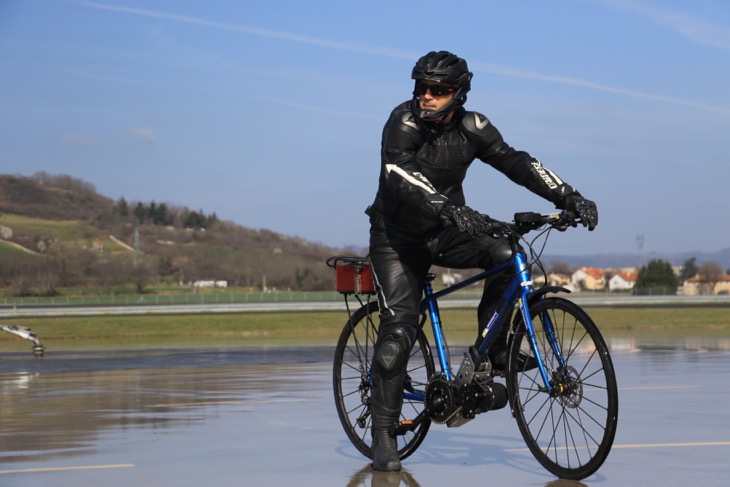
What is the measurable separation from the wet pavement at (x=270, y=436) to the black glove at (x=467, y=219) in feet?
4.39

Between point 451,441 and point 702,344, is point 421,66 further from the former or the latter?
point 702,344

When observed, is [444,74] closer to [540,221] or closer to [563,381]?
[540,221]

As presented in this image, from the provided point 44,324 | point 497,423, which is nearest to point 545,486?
point 497,423

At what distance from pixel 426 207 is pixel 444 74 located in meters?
0.76

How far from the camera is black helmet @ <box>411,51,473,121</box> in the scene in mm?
6902

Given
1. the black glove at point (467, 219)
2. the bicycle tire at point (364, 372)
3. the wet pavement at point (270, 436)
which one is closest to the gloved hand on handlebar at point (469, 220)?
the black glove at point (467, 219)

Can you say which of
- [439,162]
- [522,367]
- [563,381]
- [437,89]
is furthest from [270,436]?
[437,89]

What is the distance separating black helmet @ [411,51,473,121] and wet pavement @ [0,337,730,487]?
2.04 m

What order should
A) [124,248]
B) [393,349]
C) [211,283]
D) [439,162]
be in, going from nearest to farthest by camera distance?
1. [439,162]
2. [393,349]
3. [211,283]
4. [124,248]

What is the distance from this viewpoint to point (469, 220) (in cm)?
656

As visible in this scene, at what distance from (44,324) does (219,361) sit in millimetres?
23124

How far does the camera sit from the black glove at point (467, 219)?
6.55 meters

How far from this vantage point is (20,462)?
7449mm

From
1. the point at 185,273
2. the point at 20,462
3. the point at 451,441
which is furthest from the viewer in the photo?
the point at 185,273
